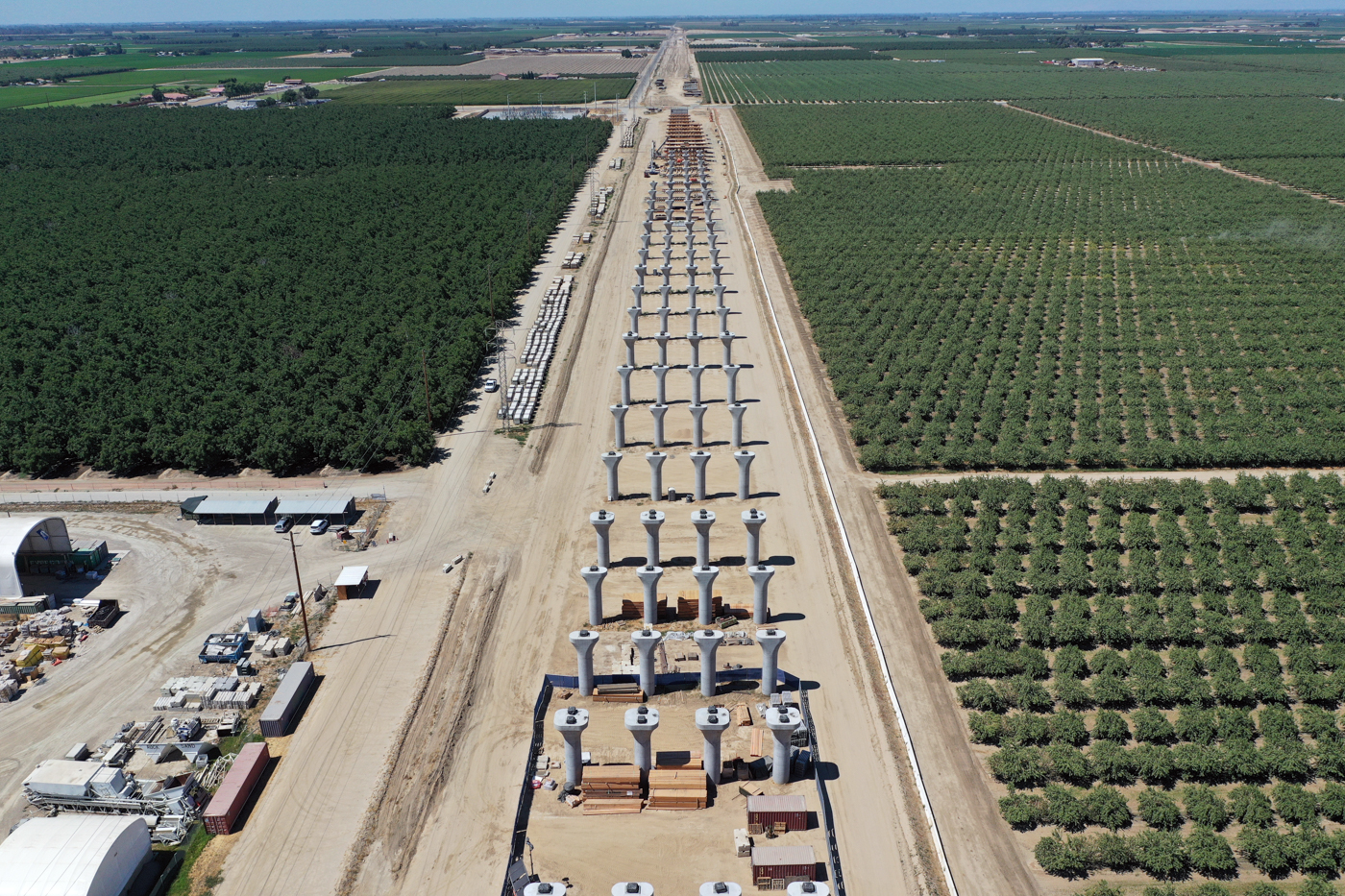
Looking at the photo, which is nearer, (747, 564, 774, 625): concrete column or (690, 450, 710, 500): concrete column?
(747, 564, 774, 625): concrete column

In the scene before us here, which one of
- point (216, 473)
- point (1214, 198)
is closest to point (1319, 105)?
point (1214, 198)

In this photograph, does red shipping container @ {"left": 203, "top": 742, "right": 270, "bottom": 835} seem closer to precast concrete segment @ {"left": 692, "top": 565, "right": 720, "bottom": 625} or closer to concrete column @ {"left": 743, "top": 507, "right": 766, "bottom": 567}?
precast concrete segment @ {"left": 692, "top": 565, "right": 720, "bottom": 625}

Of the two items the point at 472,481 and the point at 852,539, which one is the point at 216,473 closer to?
the point at 472,481

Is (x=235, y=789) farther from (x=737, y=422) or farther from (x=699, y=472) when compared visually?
(x=737, y=422)

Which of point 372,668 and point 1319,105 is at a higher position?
point 1319,105

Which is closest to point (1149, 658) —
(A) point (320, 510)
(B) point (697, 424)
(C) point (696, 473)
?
(C) point (696, 473)

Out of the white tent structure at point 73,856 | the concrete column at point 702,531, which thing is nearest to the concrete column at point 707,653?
the concrete column at point 702,531

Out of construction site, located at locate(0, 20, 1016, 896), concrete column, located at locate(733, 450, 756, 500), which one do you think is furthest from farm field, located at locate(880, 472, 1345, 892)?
concrete column, located at locate(733, 450, 756, 500)
